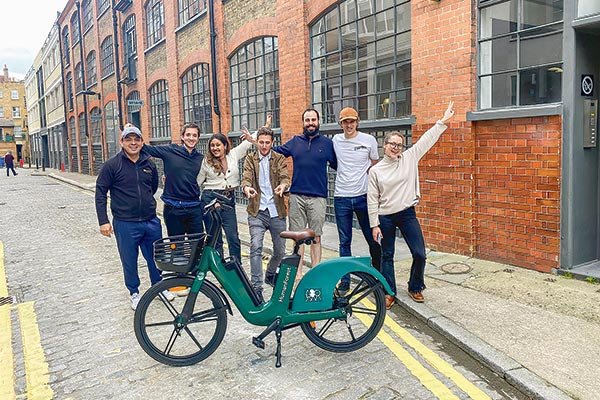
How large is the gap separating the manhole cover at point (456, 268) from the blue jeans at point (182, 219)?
9.95 ft

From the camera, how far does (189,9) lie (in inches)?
614

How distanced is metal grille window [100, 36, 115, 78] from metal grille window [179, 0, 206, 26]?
353 inches

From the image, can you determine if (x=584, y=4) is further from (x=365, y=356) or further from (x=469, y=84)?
(x=365, y=356)

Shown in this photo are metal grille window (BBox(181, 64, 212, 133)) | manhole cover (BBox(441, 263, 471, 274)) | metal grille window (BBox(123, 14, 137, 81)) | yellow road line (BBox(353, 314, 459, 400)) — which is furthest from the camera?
metal grille window (BBox(123, 14, 137, 81))

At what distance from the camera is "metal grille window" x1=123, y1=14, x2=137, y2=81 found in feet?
69.6

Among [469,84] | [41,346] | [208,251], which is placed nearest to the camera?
[208,251]

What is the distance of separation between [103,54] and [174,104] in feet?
37.3

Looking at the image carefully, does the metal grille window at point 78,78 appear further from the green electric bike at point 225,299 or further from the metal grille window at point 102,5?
the green electric bike at point 225,299

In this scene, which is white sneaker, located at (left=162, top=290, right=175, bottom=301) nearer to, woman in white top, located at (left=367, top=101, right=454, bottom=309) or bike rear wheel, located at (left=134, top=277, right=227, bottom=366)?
bike rear wheel, located at (left=134, top=277, right=227, bottom=366)

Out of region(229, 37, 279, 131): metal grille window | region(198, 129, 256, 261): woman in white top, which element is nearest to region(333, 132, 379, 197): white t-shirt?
region(198, 129, 256, 261): woman in white top

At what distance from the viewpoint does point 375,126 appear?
329 inches

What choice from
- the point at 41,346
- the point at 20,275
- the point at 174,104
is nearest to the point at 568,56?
the point at 41,346

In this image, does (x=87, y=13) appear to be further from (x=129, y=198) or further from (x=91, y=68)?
(x=129, y=198)

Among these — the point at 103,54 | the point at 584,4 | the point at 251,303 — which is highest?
the point at 103,54
